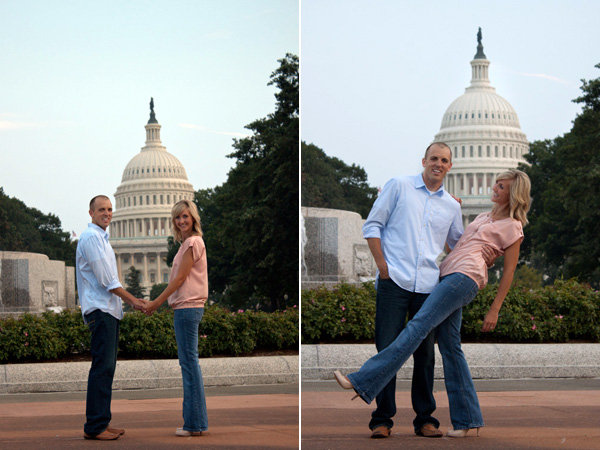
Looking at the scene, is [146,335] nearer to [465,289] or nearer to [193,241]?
[193,241]

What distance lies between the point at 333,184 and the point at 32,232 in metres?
14.6

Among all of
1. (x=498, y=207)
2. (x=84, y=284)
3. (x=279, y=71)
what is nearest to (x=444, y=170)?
(x=498, y=207)

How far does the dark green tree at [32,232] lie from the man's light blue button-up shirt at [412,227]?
37097mm

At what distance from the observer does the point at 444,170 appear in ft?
16.1

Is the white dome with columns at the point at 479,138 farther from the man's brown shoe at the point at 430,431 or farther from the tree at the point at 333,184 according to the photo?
the man's brown shoe at the point at 430,431

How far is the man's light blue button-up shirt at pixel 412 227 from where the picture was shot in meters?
4.84

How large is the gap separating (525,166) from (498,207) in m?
49.0

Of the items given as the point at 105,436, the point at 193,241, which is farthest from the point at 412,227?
the point at 105,436

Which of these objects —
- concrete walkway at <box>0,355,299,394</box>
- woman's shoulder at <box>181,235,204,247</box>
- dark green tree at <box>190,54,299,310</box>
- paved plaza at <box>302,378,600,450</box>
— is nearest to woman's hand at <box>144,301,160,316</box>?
woman's shoulder at <box>181,235,204,247</box>

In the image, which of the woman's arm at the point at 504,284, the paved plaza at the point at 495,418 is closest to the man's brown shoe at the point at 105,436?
the paved plaza at the point at 495,418

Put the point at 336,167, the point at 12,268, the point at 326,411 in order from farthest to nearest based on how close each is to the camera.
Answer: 1. the point at 336,167
2. the point at 12,268
3. the point at 326,411

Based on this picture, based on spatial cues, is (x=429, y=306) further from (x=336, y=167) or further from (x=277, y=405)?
(x=336, y=167)

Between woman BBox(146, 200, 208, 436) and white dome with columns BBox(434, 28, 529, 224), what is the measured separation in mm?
89258

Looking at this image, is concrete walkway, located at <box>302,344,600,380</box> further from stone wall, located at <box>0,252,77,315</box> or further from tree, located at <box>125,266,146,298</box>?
tree, located at <box>125,266,146,298</box>
